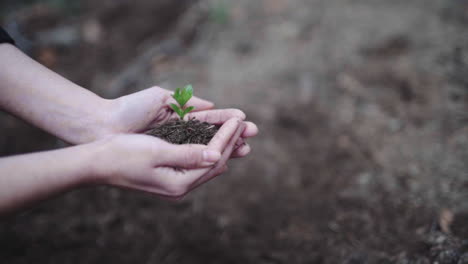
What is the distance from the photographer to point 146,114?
2.09 m

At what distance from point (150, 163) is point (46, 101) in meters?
0.93

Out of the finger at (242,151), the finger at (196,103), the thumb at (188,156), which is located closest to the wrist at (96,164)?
the thumb at (188,156)

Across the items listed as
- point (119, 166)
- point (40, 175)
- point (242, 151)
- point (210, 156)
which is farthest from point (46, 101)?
point (242, 151)

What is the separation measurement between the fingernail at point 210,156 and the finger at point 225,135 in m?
0.07

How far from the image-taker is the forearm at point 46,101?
1903 mm

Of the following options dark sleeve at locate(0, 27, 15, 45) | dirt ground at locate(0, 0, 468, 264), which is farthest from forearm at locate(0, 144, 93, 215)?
dirt ground at locate(0, 0, 468, 264)

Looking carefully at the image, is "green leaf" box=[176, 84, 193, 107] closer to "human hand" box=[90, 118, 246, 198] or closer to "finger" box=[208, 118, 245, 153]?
"finger" box=[208, 118, 245, 153]

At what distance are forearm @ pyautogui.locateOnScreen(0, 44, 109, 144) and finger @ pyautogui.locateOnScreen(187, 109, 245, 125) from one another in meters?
0.65

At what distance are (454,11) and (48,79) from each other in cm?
473

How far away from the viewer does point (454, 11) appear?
386cm

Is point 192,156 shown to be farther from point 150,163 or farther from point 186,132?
point 186,132

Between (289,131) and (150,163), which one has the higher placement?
(289,131)

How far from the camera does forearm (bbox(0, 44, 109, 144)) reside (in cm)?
190

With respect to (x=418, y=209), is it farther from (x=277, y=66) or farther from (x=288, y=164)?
(x=277, y=66)
